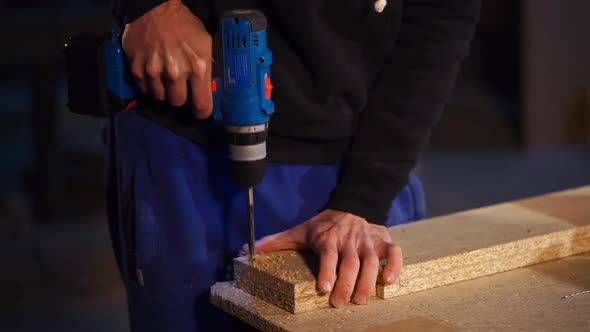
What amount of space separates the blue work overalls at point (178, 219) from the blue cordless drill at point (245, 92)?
19 centimetres

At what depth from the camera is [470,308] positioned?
4.83ft

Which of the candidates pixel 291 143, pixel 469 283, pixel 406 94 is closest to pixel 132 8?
pixel 291 143

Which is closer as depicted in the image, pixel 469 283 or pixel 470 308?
pixel 470 308

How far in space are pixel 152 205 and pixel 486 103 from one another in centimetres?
526

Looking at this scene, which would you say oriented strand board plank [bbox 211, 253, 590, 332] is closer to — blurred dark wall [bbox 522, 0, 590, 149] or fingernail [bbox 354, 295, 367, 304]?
fingernail [bbox 354, 295, 367, 304]

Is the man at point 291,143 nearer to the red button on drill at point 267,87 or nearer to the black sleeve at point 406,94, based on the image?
the black sleeve at point 406,94

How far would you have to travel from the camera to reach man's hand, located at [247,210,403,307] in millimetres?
1490

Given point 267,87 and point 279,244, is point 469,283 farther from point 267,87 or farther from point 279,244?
point 267,87

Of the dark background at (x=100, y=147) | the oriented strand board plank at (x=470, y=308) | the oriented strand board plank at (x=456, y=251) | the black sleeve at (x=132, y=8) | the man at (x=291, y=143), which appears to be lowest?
the dark background at (x=100, y=147)

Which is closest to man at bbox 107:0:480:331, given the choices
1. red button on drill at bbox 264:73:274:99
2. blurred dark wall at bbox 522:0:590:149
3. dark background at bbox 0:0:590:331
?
red button on drill at bbox 264:73:274:99

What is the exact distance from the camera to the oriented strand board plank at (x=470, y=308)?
4.60ft

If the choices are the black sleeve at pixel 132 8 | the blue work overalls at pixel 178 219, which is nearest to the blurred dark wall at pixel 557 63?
the blue work overalls at pixel 178 219

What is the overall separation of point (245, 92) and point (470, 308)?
1.67 ft

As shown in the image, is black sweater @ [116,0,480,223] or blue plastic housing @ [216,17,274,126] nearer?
blue plastic housing @ [216,17,274,126]
